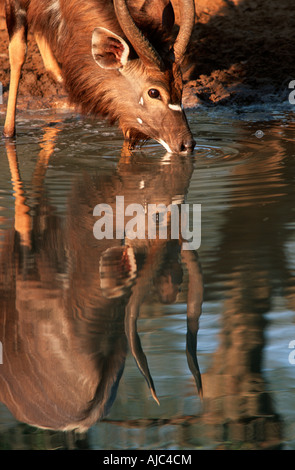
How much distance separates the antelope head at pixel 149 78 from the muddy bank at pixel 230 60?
2.41 meters

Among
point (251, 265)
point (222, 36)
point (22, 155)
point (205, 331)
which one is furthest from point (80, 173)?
point (222, 36)

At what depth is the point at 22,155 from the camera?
694 centimetres

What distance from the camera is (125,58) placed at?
689 centimetres

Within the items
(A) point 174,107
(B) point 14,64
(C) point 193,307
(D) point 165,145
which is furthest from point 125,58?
(C) point 193,307

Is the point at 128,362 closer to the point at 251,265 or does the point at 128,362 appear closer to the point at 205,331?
the point at 205,331

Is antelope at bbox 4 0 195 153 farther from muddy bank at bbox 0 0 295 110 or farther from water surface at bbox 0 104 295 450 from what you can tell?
muddy bank at bbox 0 0 295 110

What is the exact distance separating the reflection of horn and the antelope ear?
3.07 meters

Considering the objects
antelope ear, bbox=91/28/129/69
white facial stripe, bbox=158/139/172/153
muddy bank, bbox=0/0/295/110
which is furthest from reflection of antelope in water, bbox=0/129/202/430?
muddy bank, bbox=0/0/295/110

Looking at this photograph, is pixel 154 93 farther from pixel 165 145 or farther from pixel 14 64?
pixel 14 64

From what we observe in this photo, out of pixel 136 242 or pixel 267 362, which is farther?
pixel 136 242

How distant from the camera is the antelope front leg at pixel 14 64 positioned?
26.0 feet

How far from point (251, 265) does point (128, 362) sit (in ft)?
3.93

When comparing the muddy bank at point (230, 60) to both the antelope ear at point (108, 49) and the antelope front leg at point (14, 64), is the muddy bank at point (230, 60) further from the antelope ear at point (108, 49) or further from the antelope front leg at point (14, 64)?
the antelope ear at point (108, 49)

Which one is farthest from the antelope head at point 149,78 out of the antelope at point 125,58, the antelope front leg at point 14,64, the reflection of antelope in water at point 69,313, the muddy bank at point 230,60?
the muddy bank at point 230,60
